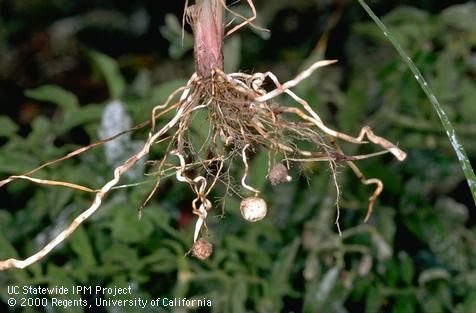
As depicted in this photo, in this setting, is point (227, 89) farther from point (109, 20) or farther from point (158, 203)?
point (109, 20)

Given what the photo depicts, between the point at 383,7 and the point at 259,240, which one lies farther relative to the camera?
the point at 383,7

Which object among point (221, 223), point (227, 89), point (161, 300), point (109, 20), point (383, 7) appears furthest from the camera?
point (109, 20)

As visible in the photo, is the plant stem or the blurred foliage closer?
the plant stem

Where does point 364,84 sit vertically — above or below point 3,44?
below

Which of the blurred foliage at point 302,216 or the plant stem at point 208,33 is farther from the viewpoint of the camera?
the blurred foliage at point 302,216

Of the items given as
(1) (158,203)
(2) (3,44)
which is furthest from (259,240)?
(2) (3,44)
